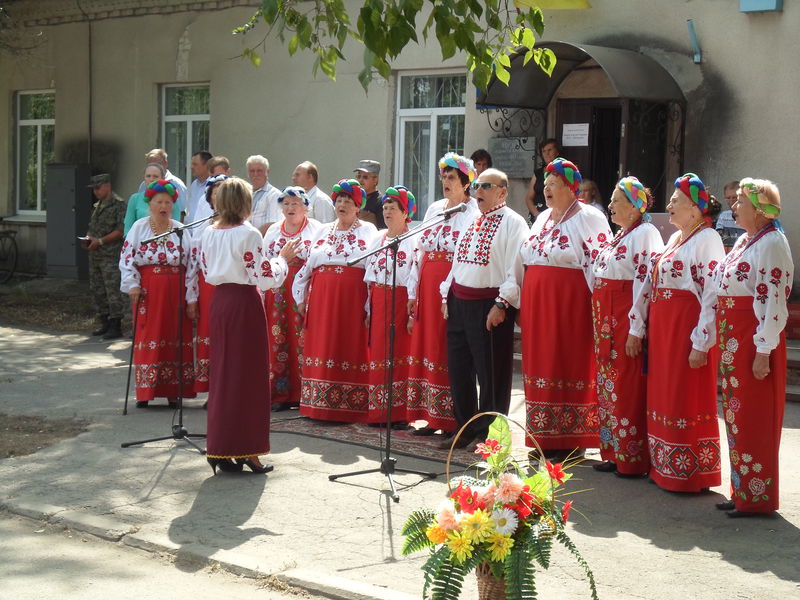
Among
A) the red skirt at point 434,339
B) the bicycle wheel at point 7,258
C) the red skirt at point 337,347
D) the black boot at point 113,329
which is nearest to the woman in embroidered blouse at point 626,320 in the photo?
the red skirt at point 434,339

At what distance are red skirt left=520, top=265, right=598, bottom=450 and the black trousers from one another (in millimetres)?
308

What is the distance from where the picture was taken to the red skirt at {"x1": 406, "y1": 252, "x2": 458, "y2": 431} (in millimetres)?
8312

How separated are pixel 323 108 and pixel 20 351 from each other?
5633 mm

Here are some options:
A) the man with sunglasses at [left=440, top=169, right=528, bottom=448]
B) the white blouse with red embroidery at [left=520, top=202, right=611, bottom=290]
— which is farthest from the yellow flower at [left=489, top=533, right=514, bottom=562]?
the man with sunglasses at [left=440, top=169, right=528, bottom=448]

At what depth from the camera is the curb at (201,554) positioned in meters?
5.09

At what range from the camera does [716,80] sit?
11695 millimetres

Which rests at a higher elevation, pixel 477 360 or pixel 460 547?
Answer: pixel 477 360

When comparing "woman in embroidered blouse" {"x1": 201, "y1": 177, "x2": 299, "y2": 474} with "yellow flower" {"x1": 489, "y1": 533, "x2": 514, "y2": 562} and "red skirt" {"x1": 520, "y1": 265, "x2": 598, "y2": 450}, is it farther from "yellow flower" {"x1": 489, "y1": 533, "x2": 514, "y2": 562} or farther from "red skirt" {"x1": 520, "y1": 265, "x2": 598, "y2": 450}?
"yellow flower" {"x1": 489, "y1": 533, "x2": 514, "y2": 562}

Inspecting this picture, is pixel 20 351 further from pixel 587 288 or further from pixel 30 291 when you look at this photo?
pixel 587 288

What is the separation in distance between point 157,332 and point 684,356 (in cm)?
464

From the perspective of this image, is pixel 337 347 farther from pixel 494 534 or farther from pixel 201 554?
pixel 494 534

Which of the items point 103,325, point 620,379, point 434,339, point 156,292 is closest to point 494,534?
point 620,379

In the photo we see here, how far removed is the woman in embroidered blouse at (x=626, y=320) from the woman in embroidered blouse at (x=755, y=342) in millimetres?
698

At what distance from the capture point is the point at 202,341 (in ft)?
31.0
